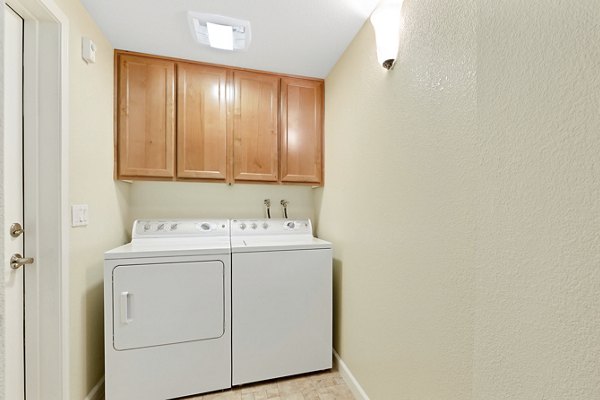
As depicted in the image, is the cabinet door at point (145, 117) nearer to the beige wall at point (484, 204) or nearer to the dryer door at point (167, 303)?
the dryer door at point (167, 303)

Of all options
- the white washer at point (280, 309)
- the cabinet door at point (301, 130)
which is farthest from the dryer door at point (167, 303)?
the cabinet door at point (301, 130)

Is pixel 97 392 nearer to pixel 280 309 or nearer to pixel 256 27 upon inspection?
pixel 280 309

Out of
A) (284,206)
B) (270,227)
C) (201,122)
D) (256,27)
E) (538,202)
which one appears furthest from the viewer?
(284,206)

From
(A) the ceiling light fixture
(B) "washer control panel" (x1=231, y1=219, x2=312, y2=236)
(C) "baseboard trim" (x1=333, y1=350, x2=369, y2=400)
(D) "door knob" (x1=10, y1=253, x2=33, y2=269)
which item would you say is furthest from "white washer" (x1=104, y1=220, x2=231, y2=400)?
(A) the ceiling light fixture

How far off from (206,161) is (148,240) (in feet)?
2.40

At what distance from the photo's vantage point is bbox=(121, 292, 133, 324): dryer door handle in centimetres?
149

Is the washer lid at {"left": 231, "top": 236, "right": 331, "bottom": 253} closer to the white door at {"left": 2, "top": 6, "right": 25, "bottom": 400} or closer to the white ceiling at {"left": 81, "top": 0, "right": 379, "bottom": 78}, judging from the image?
the white door at {"left": 2, "top": 6, "right": 25, "bottom": 400}

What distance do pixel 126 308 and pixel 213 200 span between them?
1046 mm

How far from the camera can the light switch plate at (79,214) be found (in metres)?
1.34

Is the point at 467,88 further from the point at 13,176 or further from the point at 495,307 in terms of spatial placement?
the point at 13,176

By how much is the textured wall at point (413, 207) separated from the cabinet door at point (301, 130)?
0.44m

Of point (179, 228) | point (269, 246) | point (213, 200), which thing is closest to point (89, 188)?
point (179, 228)

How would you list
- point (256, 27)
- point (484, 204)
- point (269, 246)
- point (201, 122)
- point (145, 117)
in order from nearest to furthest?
point (484, 204), point (256, 27), point (269, 246), point (145, 117), point (201, 122)

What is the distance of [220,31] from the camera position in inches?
64.3
